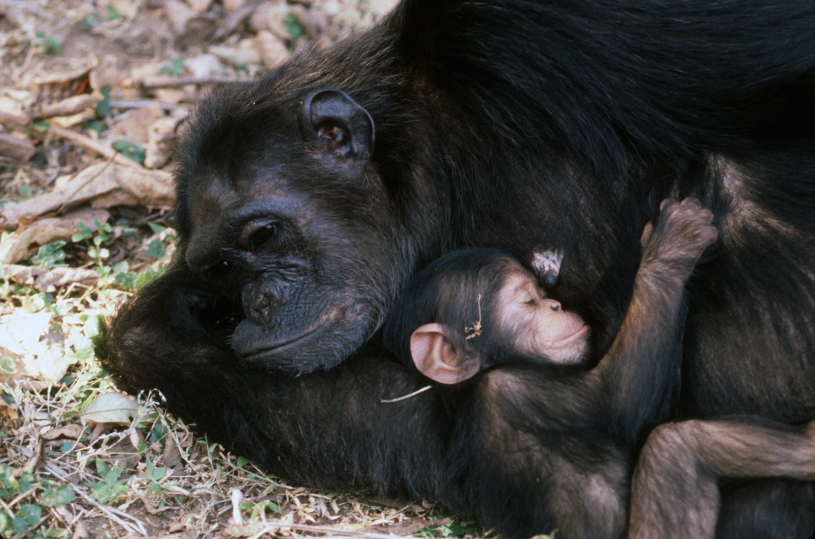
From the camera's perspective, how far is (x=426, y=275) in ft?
15.3

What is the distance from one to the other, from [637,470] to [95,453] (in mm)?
2851

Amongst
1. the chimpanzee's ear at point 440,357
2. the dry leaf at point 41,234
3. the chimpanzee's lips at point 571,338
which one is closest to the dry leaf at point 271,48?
the dry leaf at point 41,234

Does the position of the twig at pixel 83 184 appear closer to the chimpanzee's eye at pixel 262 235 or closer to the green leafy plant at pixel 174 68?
the green leafy plant at pixel 174 68

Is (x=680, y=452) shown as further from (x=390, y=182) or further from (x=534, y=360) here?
(x=390, y=182)

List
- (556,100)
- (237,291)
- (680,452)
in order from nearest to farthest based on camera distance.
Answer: (680,452) < (556,100) < (237,291)

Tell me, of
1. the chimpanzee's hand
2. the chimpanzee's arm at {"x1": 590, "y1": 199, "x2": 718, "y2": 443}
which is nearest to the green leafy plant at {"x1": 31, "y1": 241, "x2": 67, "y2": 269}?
the chimpanzee's arm at {"x1": 590, "y1": 199, "x2": 718, "y2": 443}

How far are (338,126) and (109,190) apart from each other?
2.91 m

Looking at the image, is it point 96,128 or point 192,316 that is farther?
point 96,128

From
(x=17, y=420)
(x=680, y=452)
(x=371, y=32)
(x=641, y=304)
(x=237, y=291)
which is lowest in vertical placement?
(x=17, y=420)

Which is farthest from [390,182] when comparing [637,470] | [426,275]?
[637,470]

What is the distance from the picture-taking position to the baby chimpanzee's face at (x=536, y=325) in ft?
14.4

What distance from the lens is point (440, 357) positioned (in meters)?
4.51

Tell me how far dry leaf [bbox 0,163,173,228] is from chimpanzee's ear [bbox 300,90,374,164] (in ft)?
7.59

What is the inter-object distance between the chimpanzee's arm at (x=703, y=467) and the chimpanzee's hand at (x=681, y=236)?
0.75 meters
